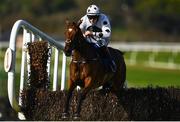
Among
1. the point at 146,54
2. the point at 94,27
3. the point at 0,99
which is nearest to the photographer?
the point at 94,27

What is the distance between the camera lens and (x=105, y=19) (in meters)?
10.3

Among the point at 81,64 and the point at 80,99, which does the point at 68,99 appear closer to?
the point at 80,99

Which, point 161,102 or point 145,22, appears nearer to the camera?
point 161,102

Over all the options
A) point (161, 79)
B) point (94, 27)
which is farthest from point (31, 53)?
point (161, 79)

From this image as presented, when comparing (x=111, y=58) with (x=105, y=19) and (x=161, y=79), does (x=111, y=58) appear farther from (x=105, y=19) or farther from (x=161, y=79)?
(x=161, y=79)

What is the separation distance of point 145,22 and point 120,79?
50.3m

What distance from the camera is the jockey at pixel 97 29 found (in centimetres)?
1014

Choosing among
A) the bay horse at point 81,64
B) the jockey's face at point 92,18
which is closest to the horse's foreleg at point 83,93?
the bay horse at point 81,64

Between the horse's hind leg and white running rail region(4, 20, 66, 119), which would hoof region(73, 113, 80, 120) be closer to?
the horse's hind leg

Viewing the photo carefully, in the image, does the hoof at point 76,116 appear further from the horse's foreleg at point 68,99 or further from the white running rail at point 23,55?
the white running rail at point 23,55

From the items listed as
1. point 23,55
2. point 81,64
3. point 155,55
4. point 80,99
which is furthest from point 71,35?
point 155,55

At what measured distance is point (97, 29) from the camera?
10266mm

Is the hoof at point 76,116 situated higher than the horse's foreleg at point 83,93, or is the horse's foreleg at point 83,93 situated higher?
the horse's foreleg at point 83,93

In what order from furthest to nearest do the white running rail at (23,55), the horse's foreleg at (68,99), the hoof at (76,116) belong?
the white running rail at (23,55) < the horse's foreleg at (68,99) < the hoof at (76,116)
